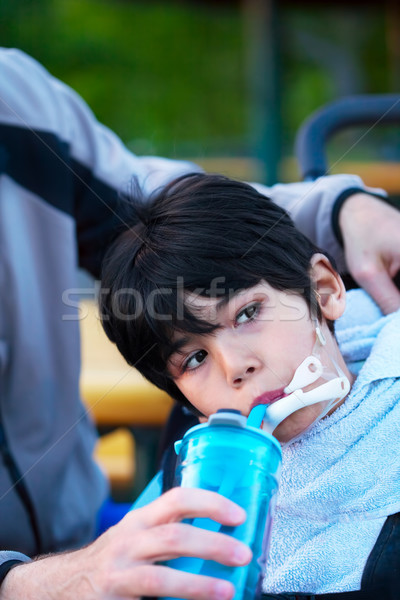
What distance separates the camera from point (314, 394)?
793 millimetres

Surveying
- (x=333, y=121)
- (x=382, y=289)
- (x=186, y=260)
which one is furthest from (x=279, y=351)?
(x=333, y=121)

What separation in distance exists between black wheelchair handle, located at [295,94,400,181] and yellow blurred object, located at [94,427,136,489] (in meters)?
0.82

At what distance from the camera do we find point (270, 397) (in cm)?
79

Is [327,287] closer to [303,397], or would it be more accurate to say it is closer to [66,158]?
[303,397]

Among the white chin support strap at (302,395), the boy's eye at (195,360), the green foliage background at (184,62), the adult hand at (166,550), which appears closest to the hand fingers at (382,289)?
the white chin support strap at (302,395)

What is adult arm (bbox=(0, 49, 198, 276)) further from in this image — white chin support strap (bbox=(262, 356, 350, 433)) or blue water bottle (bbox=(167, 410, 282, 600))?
blue water bottle (bbox=(167, 410, 282, 600))

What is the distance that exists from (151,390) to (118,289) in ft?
1.97

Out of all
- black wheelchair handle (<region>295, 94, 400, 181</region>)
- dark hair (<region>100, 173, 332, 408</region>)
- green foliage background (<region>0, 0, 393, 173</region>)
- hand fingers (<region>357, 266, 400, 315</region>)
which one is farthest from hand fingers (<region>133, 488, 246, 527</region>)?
green foliage background (<region>0, 0, 393, 173</region>)

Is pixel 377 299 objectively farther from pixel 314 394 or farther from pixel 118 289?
pixel 118 289

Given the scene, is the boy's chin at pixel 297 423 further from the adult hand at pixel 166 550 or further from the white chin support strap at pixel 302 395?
the adult hand at pixel 166 550

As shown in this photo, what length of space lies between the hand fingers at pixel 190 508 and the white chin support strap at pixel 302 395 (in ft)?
0.62

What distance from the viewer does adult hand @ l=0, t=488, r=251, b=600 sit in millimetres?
544

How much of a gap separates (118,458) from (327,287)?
4.00 feet

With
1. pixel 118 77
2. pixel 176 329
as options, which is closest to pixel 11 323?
pixel 176 329
